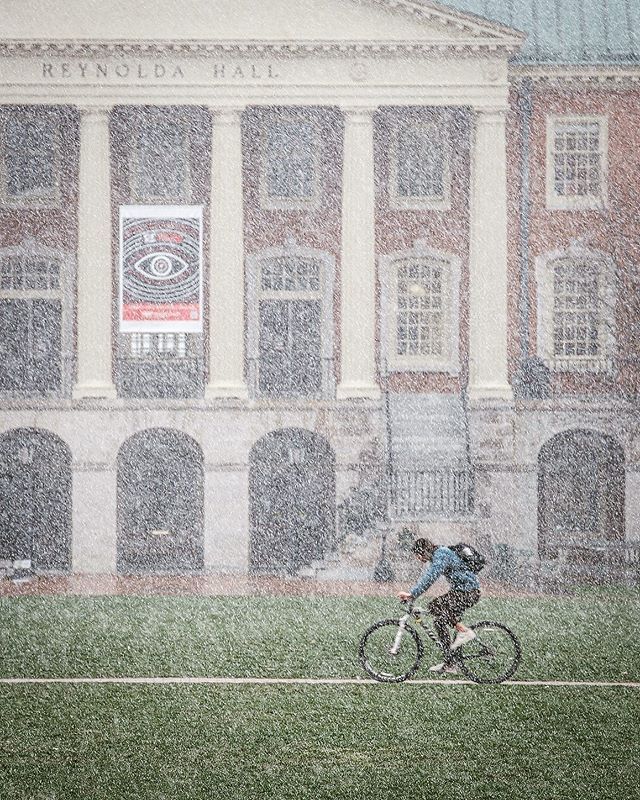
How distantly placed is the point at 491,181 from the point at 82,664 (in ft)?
43.1

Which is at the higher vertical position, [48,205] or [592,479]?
[48,205]

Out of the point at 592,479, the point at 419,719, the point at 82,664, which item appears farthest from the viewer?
the point at 592,479

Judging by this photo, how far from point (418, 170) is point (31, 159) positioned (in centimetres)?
686

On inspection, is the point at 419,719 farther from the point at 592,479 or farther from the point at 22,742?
the point at 592,479

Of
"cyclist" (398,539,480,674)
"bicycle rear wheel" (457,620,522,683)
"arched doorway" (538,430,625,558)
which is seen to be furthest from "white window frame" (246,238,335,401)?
"cyclist" (398,539,480,674)

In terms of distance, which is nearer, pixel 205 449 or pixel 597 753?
pixel 597 753

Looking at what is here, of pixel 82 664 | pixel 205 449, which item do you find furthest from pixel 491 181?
pixel 82 664

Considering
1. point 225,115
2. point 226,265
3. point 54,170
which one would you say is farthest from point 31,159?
point 226,265

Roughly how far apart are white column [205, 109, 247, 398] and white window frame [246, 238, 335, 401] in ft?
0.91

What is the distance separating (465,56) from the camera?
74.6 ft

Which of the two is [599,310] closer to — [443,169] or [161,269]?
[443,169]

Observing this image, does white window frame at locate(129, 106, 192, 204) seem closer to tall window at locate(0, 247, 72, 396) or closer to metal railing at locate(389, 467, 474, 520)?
tall window at locate(0, 247, 72, 396)

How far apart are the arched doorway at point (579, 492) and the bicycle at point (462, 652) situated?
9.78 meters

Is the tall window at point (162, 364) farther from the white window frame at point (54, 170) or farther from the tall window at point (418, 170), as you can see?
the tall window at point (418, 170)
